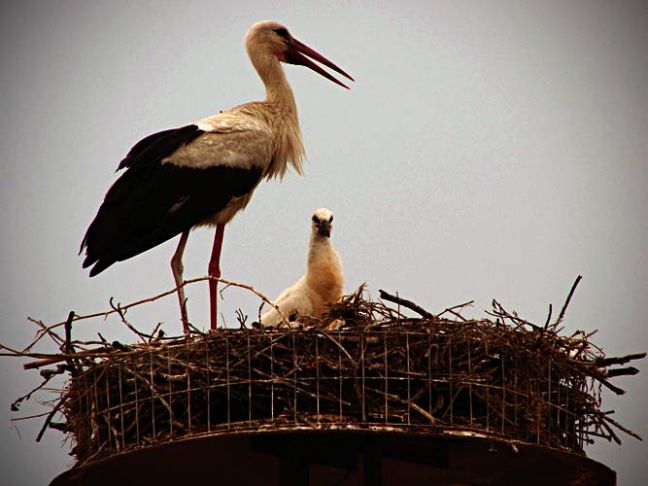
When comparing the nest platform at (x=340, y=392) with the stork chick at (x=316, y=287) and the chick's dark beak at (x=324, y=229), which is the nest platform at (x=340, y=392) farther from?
the chick's dark beak at (x=324, y=229)

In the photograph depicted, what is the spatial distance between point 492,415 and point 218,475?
1.70 m

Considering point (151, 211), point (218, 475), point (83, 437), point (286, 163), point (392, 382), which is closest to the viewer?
point (392, 382)

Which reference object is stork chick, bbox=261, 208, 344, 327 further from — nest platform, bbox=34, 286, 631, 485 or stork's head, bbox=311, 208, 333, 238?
nest platform, bbox=34, 286, 631, 485

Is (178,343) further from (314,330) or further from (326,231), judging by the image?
(326,231)

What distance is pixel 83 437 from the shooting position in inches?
251

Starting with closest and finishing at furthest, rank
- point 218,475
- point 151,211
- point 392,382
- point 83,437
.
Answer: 1. point 392,382
2. point 83,437
3. point 218,475
4. point 151,211

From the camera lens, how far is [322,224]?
7.94m

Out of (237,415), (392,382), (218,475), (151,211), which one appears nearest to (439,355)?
(392,382)

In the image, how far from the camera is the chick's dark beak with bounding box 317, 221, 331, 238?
7934 millimetres

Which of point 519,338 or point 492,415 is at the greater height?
point 519,338

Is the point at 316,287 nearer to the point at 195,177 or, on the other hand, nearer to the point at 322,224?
the point at 322,224

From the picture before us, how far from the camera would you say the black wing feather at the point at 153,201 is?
7.69 meters

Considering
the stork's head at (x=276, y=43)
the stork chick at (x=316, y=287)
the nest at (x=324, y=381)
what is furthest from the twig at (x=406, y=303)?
the stork's head at (x=276, y=43)

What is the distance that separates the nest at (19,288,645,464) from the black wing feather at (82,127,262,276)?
1432mm
